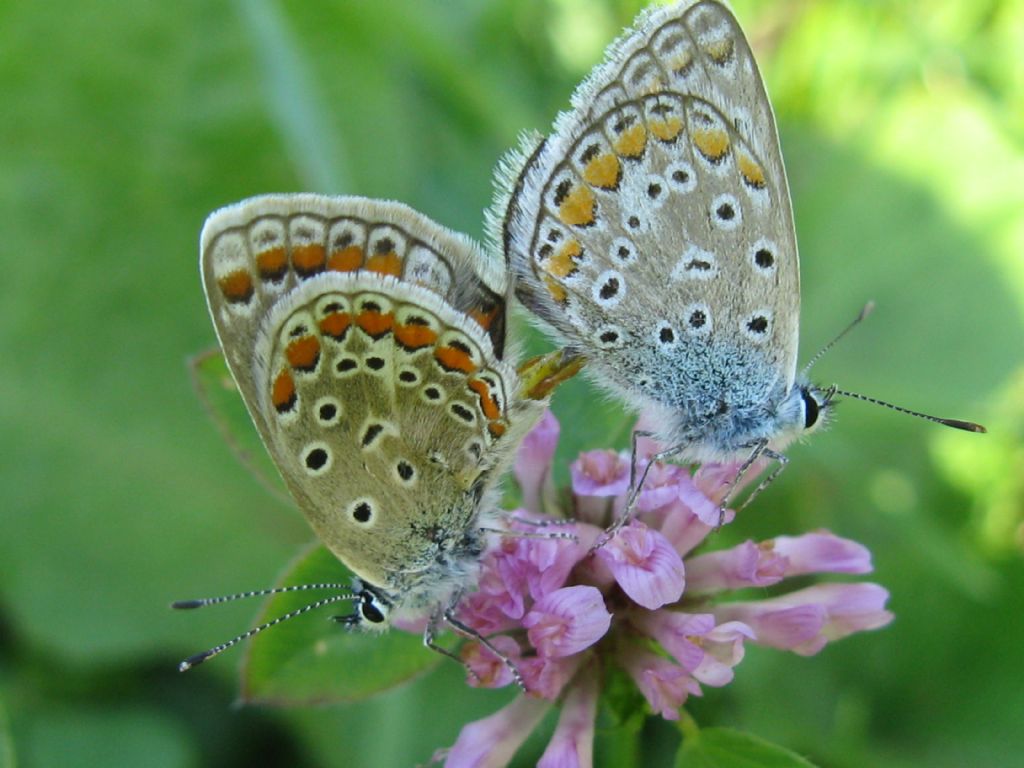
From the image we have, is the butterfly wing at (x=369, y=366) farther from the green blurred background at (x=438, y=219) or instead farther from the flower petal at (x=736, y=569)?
the green blurred background at (x=438, y=219)

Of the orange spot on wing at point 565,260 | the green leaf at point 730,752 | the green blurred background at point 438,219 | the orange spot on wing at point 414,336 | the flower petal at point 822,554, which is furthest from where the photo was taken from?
the green blurred background at point 438,219

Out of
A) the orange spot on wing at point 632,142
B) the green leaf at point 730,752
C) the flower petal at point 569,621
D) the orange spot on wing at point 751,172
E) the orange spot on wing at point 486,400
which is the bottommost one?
the green leaf at point 730,752

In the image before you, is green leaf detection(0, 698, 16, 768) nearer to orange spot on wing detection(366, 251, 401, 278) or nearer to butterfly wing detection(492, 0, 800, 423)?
orange spot on wing detection(366, 251, 401, 278)

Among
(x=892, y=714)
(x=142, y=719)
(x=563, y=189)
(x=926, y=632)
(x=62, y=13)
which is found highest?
(x=62, y=13)

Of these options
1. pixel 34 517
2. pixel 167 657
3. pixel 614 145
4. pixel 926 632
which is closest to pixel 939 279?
pixel 926 632

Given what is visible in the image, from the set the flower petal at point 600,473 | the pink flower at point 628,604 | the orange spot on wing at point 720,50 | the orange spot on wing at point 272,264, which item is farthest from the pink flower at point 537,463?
the orange spot on wing at point 720,50

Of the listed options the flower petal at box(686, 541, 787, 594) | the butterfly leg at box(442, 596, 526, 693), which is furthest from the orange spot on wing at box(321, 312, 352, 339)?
the flower petal at box(686, 541, 787, 594)

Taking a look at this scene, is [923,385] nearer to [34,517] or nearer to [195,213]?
[195,213]

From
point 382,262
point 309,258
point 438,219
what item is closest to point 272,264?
point 309,258
